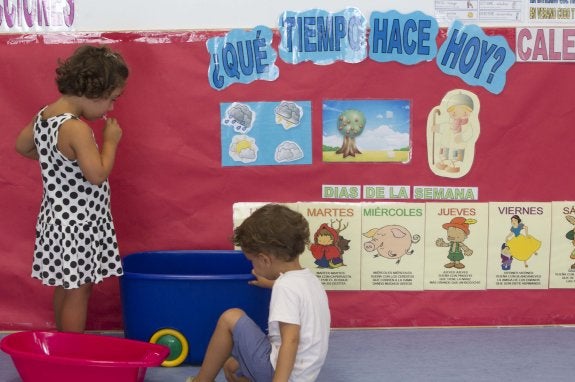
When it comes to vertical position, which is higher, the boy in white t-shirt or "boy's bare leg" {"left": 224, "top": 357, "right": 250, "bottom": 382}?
the boy in white t-shirt

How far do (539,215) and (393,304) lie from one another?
49 cm

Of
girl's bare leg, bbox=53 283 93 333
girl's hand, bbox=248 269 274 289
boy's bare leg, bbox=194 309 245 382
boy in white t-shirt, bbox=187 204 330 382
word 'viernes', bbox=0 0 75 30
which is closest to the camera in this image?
boy in white t-shirt, bbox=187 204 330 382

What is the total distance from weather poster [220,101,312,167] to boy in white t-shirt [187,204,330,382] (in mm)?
495

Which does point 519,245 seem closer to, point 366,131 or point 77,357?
point 366,131

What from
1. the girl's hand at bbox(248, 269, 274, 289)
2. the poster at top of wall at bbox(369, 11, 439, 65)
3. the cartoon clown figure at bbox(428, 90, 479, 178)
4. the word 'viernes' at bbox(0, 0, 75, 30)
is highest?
the word 'viernes' at bbox(0, 0, 75, 30)

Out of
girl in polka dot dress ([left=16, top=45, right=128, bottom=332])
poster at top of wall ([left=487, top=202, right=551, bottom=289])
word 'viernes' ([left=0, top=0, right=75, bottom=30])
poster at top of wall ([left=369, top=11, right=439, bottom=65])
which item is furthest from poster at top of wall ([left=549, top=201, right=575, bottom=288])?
word 'viernes' ([left=0, top=0, right=75, bottom=30])

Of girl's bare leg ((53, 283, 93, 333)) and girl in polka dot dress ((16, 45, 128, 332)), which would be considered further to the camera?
girl's bare leg ((53, 283, 93, 333))

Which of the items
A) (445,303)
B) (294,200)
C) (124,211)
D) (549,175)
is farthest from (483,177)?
(124,211)

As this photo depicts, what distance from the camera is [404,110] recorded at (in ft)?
7.04

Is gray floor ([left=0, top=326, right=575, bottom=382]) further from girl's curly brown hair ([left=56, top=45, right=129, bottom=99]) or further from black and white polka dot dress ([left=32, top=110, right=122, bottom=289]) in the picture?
girl's curly brown hair ([left=56, top=45, right=129, bottom=99])

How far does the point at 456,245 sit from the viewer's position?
7.25 feet

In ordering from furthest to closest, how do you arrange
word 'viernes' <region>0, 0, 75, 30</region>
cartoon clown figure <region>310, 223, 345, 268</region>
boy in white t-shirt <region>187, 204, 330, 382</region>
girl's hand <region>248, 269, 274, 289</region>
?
cartoon clown figure <region>310, 223, 345, 268</region>, word 'viernes' <region>0, 0, 75, 30</region>, girl's hand <region>248, 269, 274, 289</region>, boy in white t-shirt <region>187, 204, 330, 382</region>

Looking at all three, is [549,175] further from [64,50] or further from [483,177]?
[64,50]

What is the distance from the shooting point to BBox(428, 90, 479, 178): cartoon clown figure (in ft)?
7.04
